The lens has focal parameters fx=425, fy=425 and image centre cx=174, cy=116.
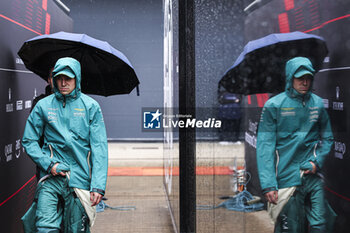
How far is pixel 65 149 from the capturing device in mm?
2422

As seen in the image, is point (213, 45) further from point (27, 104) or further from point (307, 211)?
point (27, 104)

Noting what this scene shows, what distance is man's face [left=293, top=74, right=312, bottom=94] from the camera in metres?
2.00

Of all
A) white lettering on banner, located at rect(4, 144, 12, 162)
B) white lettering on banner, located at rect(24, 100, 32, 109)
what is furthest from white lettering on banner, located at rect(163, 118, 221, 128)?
white lettering on banner, located at rect(4, 144, 12, 162)

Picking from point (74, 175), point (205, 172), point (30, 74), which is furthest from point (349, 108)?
point (30, 74)

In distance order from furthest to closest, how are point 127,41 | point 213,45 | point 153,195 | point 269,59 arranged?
point 153,195 < point 127,41 < point 213,45 < point 269,59

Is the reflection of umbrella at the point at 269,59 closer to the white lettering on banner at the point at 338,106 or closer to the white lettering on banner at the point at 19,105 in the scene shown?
the white lettering on banner at the point at 338,106

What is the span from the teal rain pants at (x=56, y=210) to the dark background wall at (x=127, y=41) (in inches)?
19.6

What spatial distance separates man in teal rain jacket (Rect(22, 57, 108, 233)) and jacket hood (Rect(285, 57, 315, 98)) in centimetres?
112

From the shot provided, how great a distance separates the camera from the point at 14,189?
2799 millimetres

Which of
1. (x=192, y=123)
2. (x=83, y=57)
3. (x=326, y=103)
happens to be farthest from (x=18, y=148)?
(x=326, y=103)

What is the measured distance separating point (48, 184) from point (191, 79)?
106cm

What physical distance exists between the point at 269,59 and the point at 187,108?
726 mm

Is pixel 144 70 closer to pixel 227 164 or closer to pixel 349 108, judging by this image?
pixel 227 164

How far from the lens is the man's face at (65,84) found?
96.5 inches
